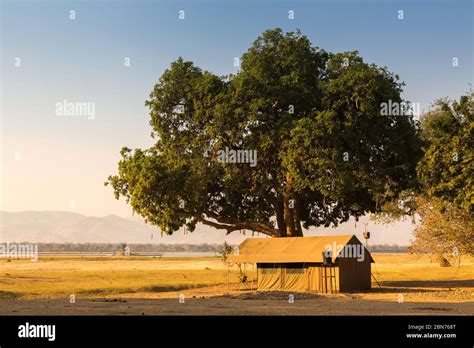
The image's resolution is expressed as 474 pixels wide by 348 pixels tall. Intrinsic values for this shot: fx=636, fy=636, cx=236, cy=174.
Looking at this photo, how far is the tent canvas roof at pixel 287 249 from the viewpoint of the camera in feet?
159

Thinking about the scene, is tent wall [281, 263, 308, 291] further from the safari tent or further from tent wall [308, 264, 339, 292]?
tent wall [308, 264, 339, 292]

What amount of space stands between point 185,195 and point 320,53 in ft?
57.1

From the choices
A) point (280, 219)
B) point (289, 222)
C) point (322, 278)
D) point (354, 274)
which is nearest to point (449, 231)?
point (354, 274)

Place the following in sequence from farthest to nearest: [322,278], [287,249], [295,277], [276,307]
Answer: [287,249] → [295,277] → [322,278] → [276,307]

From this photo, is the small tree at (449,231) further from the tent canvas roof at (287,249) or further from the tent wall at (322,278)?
the tent wall at (322,278)

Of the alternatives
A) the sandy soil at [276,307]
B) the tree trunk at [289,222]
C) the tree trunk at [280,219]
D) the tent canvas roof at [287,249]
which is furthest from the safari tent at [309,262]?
the tree trunk at [280,219]

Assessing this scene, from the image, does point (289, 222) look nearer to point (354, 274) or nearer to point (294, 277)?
point (294, 277)

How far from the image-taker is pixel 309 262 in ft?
161

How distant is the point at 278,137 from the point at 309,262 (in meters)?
10.8

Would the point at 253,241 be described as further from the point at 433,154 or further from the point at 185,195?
the point at 433,154

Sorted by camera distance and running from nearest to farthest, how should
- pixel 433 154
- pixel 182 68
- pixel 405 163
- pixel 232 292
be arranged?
pixel 433 154 < pixel 232 292 < pixel 405 163 < pixel 182 68

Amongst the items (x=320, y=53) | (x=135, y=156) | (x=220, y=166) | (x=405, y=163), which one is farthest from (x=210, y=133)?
(x=405, y=163)

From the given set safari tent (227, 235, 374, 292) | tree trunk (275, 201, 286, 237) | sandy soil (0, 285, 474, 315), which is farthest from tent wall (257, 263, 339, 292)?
tree trunk (275, 201, 286, 237)

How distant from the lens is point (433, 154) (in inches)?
1791
